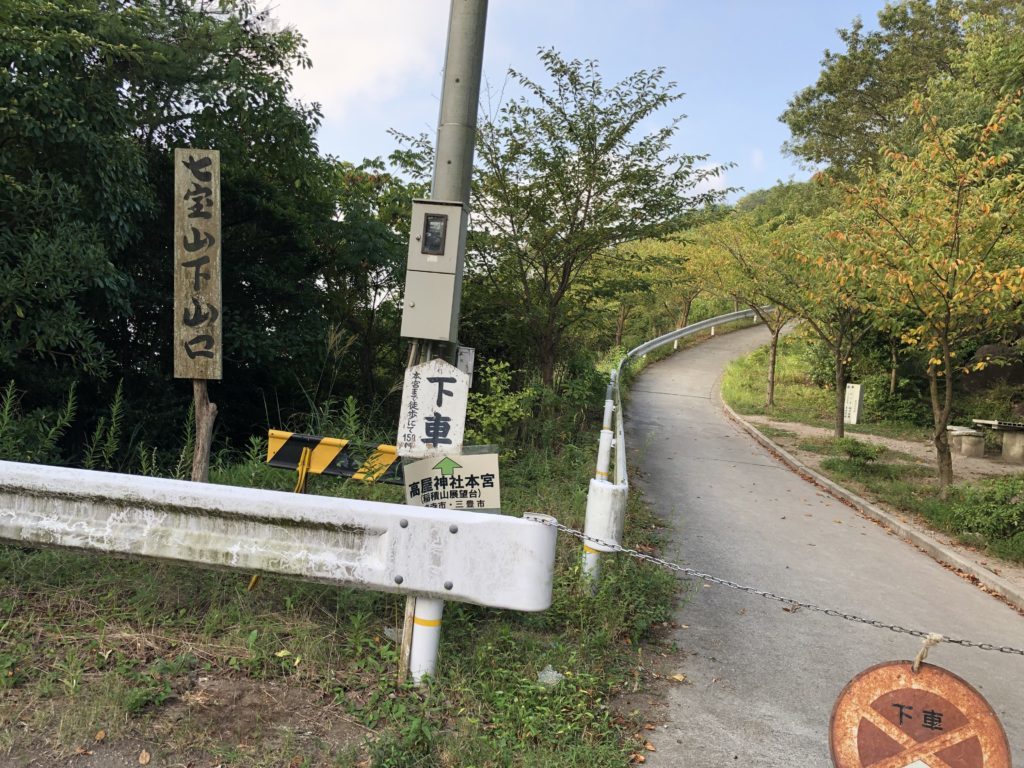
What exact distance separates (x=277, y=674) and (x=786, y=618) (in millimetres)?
3734

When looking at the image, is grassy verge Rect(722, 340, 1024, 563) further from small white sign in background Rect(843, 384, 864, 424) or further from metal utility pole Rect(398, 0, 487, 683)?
metal utility pole Rect(398, 0, 487, 683)

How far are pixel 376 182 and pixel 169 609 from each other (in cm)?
1026

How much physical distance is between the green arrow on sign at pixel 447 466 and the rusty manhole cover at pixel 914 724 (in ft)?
7.75

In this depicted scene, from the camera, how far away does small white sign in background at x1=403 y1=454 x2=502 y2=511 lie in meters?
4.30

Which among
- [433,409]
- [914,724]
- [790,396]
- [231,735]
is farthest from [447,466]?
[790,396]

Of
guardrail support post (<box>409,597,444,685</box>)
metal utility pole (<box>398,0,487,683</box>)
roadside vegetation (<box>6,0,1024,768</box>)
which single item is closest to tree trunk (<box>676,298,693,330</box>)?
roadside vegetation (<box>6,0,1024,768</box>)

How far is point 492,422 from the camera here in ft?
27.1

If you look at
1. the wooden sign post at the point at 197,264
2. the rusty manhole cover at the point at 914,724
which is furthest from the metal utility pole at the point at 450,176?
the rusty manhole cover at the point at 914,724

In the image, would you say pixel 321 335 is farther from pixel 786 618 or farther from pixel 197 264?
pixel 786 618

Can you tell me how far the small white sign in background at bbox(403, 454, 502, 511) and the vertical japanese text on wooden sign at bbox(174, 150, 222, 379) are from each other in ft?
4.86

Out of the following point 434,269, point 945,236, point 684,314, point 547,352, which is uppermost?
point 684,314

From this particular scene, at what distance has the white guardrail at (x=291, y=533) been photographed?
3170 millimetres

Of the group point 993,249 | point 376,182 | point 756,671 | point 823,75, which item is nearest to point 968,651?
point 756,671

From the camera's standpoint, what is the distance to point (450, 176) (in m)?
4.57
